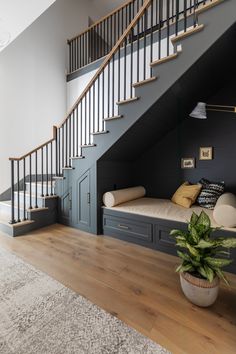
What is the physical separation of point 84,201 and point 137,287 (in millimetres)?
1614

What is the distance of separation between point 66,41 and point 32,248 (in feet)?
17.7

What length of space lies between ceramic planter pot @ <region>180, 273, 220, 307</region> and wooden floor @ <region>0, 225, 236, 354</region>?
0.19ft

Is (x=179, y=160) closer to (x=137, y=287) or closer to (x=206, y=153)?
(x=206, y=153)

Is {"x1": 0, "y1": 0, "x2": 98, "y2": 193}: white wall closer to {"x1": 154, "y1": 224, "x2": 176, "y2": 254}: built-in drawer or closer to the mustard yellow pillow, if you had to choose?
{"x1": 154, "y1": 224, "x2": 176, "y2": 254}: built-in drawer

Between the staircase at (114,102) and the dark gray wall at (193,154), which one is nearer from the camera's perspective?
the staircase at (114,102)

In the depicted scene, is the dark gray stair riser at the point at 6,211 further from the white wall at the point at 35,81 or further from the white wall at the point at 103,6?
the white wall at the point at 103,6

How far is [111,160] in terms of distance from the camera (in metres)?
3.12

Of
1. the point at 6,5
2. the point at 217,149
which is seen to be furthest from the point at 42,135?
the point at 217,149

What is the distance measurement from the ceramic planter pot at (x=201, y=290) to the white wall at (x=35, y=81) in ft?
12.4

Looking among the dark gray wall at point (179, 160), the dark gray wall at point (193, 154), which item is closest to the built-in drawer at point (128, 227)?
the dark gray wall at point (179, 160)

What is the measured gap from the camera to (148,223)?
2445mm

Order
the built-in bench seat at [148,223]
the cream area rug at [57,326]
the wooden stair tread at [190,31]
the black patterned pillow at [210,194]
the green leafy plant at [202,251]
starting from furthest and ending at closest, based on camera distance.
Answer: the black patterned pillow at [210,194] < the built-in bench seat at [148,223] < the wooden stair tread at [190,31] < the green leafy plant at [202,251] < the cream area rug at [57,326]

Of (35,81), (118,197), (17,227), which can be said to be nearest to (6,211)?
(17,227)

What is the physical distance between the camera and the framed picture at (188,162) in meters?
3.19
